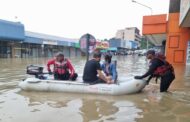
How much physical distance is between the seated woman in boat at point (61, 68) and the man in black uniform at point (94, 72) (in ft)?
2.70

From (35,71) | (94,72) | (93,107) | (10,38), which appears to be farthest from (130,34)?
(93,107)

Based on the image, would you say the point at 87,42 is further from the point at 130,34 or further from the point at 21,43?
the point at 130,34

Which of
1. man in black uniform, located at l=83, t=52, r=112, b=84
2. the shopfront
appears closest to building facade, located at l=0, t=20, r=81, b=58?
the shopfront

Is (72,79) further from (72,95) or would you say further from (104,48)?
(104,48)

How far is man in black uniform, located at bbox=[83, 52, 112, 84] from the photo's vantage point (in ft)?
27.7

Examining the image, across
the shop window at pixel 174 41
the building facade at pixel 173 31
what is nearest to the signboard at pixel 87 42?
the building facade at pixel 173 31

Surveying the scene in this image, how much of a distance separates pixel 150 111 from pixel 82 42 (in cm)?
486

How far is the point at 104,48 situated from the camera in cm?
6756

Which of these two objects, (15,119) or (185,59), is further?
(185,59)

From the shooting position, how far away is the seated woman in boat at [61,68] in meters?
9.20

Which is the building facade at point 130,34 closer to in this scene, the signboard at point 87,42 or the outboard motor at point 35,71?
the signboard at point 87,42

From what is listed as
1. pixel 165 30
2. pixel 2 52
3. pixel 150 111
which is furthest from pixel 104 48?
pixel 150 111

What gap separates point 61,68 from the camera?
30.4ft

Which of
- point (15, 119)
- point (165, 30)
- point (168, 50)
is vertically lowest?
point (15, 119)
